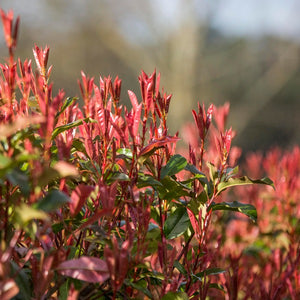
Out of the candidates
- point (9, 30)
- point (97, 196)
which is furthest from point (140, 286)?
point (9, 30)

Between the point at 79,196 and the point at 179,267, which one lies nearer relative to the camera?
the point at 79,196

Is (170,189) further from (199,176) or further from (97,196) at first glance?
(97,196)

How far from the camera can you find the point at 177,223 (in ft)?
3.09

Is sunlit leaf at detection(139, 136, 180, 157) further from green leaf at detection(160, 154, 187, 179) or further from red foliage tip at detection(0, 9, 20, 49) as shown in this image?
red foliage tip at detection(0, 9, 20, 49)

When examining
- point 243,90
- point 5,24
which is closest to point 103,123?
point 5,24

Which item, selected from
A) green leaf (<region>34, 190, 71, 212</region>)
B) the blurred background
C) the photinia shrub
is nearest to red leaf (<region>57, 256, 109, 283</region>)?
the photinia shrub

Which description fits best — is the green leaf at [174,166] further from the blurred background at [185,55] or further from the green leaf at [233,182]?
the blurred background at [185,55]

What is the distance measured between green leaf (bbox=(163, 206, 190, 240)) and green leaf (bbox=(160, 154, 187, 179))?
0.35 feet

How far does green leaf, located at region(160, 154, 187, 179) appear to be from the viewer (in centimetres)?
88

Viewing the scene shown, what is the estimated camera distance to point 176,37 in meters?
13.6

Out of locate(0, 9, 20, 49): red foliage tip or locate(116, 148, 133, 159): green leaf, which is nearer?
locate(0, 9, 20, 49): red foliage tip

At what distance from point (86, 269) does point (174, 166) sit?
0.30 meters

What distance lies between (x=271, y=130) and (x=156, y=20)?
4.91 m

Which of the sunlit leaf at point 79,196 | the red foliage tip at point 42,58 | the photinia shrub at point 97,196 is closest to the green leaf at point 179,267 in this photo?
the photinia shrub at point 97,196
